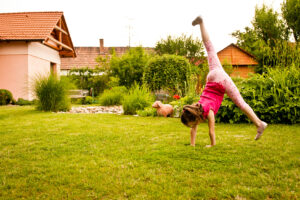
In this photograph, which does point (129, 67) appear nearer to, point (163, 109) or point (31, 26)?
point (163, 109)

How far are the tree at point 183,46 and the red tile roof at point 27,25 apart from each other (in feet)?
35.1

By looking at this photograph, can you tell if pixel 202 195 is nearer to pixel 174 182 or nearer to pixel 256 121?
pixel 174 182

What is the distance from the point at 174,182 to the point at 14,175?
170cm

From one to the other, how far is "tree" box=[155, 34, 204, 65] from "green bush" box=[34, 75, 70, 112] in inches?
664

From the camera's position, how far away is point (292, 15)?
20.8 metres

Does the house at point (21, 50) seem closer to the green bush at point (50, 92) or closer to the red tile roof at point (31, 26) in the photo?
the red tile roof at point (31, 26)

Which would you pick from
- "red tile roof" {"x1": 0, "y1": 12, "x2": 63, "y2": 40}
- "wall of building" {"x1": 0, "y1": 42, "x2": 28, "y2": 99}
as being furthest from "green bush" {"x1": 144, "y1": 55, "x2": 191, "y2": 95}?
"wall of building" {"x1": 0, "y1": 42, "x2": 28, "y2": 99}

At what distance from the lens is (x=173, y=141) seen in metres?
4.08

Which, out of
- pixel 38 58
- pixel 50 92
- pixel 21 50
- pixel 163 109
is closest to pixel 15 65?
pixel 21 50

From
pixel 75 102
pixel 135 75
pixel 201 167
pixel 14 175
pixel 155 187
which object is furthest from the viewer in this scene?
pixel 75 102

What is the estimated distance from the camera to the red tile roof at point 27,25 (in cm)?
1467

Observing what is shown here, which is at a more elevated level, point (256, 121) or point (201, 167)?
point (256, 121)

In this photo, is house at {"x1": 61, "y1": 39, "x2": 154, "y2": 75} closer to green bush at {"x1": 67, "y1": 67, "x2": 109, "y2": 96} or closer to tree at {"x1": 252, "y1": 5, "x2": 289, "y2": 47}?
green bush at {"x1": 67, "y1": 67, "x2": 109, "y2": 96}

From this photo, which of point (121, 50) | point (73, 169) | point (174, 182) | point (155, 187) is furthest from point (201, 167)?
point (121, 50)
